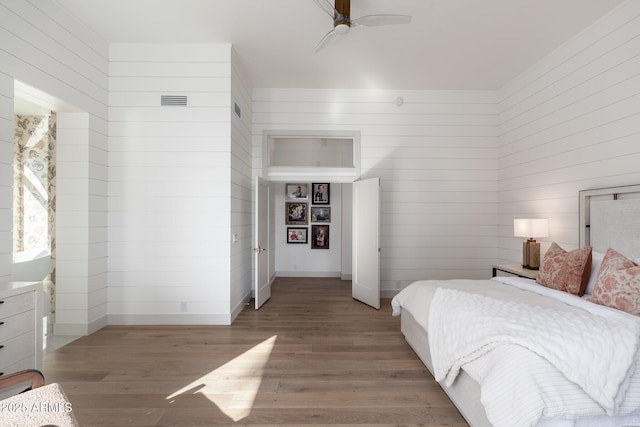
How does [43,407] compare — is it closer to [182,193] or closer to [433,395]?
[433,395]

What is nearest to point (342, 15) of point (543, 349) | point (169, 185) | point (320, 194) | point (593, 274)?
point (169, 185)

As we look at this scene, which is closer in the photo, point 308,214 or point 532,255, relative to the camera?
point 532,255

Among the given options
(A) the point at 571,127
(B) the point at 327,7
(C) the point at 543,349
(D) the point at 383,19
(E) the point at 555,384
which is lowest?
(E) the point at 555,384

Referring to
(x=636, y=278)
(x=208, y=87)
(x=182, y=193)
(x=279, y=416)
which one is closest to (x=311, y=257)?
(x=182, y=193)

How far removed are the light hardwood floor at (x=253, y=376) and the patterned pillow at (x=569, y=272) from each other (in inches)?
58.7

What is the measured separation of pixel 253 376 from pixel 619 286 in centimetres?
299

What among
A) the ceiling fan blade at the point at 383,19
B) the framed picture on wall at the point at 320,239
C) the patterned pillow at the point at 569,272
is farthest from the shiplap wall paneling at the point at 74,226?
the patterned pillow at the point at 569,272

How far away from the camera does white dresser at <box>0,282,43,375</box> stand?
1968 millimetres

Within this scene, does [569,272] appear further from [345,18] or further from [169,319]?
[169,319]

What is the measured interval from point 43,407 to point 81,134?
317 cm

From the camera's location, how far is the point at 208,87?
11.9ft

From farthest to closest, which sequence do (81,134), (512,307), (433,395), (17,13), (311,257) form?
1. (311,257)
2. (81,134)
3. (17,13)
4. (433,395)
5. (512,307)

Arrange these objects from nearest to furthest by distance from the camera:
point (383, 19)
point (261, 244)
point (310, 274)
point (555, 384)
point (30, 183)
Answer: point (555, 384)
point (383, 19)
point (30, 183)
point (261, 244)
point (310, 274)

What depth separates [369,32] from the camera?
10.8ft
